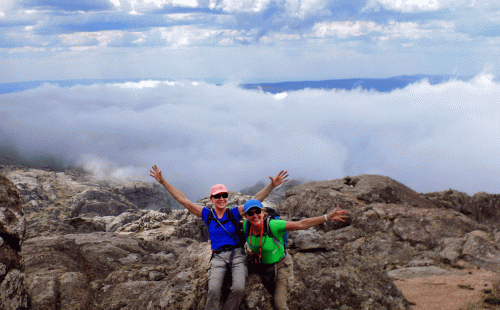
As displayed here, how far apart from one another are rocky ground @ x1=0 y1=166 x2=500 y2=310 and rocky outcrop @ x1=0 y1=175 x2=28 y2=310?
0.12 feet

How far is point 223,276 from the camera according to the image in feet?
36.1

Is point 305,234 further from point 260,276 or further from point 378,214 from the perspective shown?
point 378,214

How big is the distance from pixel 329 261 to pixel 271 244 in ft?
12.6

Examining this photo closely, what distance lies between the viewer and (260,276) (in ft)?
39.3

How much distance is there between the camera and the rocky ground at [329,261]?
12.6 metres

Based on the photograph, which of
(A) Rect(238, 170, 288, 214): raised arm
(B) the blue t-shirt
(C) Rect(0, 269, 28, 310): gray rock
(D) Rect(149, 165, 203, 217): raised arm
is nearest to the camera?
(C) Rect(0, 269, 28, 310): gray rock

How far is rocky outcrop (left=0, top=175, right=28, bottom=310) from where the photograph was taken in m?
11.2

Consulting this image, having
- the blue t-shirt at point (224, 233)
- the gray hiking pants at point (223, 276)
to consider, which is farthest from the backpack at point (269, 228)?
the gray hiking pants at point (223, 276)

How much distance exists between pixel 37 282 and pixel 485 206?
35.2 m

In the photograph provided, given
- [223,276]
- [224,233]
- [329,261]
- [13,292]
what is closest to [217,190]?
[224,233]

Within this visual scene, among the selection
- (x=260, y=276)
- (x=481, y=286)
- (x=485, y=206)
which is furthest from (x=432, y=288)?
(x=485, y=206)

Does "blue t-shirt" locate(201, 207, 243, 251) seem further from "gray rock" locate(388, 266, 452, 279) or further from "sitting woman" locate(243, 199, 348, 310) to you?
"gray rock" locate(388, 266, 452, 279)

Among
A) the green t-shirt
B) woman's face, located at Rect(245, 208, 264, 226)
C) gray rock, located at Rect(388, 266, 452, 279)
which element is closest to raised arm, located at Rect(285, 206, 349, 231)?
the green t-shirt

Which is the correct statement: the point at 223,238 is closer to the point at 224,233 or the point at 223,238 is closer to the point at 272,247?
the point at 224,233
